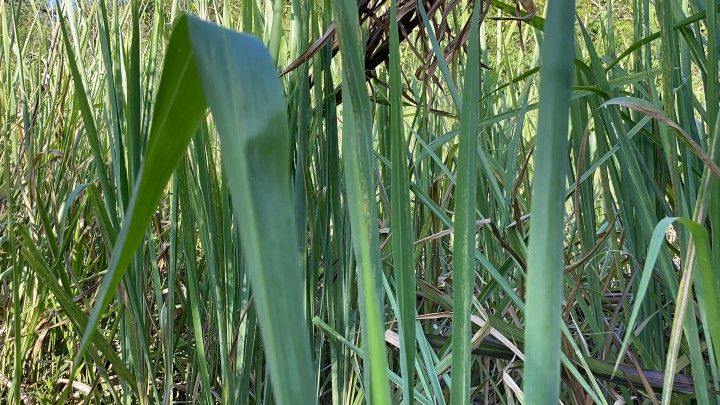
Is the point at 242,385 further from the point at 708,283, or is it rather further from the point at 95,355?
the point at 708,283

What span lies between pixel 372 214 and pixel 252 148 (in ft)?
0.36

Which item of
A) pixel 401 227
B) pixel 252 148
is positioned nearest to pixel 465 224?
→ pixel 401 227

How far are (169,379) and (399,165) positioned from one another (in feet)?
1.33

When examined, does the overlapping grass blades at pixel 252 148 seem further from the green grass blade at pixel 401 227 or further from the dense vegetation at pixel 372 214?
the green grass blade at pixel 401 227

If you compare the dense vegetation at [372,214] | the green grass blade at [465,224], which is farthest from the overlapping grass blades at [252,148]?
the green grass blade at [465,224]

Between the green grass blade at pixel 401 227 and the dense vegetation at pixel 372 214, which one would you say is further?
the green grass blade at pixel 401 227

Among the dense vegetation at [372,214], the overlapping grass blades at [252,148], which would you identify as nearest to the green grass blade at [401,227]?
the dense vegetation at [372,214]

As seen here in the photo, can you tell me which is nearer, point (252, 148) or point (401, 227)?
point (252, 148)

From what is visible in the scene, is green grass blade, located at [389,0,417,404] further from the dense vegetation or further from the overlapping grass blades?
the overlapping grass blades

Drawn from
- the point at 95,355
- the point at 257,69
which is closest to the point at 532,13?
the point at 257,69

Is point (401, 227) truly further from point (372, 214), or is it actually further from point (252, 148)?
point (252, 148)

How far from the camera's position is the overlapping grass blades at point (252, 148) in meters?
0.16

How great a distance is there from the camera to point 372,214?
0.26 metres

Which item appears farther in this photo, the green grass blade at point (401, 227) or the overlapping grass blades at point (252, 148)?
the green grass blade at point (401, 227)
